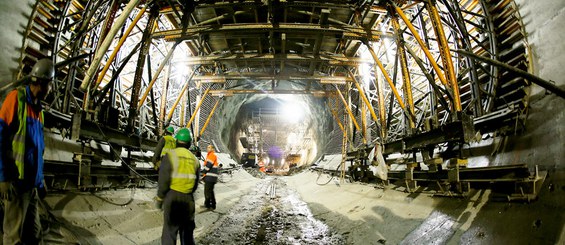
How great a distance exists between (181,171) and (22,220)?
1.14 m

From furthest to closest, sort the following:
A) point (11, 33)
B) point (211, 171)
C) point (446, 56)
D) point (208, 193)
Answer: point (211, 171) → point (208, 193) → point (446, 56) → point (11, 33)

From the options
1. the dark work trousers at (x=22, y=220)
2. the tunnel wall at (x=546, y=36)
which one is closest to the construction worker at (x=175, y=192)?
the dark work trousers at (x=22, y=220)

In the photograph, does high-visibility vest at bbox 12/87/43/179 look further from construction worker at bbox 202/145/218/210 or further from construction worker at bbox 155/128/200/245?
construction worker at bbox 202/145/218/210

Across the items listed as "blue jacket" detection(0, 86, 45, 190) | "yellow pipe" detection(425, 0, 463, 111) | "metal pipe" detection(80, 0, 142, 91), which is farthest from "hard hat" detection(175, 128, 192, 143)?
"yellow pipe" detection(425, 0, 463, 111)

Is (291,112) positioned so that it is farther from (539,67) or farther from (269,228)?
(539,67)

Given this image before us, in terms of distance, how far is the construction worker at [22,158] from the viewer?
1.71 metres

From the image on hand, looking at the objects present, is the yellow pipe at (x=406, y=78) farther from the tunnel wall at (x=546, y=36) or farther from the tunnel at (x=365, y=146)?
the tunnel wall at (x=546, y=36)

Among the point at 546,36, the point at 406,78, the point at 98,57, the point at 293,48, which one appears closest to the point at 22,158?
the point at 98,57

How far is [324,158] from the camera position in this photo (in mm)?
12906

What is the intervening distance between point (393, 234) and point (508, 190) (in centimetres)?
132

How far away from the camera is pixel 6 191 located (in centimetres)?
170

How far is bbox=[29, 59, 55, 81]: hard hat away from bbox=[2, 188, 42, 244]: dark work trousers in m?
0.90

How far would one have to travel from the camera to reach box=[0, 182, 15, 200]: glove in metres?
1.69

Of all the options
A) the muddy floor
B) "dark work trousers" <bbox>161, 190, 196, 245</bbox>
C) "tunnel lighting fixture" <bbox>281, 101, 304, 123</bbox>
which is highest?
"tunnel lighting fixture" <bbox>281, 101, 304, 123</bbox>
